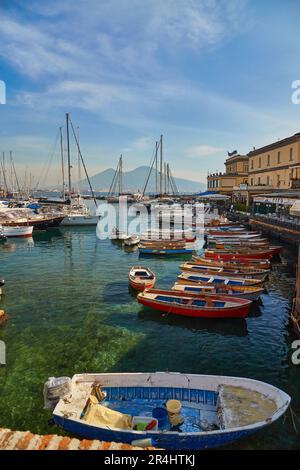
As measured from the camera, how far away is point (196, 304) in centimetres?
1912

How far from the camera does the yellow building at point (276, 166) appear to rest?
49.6m

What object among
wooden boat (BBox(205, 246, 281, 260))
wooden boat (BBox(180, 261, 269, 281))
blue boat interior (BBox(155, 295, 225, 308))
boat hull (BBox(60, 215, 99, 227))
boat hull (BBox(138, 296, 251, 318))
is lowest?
boat hull (BBox(138, 296, 251, 318))

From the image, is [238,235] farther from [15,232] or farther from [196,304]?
[15,232]

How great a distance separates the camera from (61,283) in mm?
26734

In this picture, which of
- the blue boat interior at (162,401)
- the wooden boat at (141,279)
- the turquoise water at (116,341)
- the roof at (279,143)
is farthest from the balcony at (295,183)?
the blue boat interior at (162,401)

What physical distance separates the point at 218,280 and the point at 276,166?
1608 inches

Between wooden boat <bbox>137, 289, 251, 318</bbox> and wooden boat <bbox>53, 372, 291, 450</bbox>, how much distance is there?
24.4ft

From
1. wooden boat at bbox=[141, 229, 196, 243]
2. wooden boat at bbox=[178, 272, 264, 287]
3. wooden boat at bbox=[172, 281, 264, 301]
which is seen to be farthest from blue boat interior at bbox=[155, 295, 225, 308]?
wooden boat at bbox=[141, 229, 196, 243]

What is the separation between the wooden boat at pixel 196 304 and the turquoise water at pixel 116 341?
54 cm

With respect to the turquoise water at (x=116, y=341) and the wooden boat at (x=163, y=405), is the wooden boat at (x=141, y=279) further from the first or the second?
the wooden boat at (x=163, y=405)

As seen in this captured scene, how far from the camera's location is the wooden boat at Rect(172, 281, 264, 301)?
20.6 metres

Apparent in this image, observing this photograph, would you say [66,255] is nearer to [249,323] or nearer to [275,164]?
[249,323]

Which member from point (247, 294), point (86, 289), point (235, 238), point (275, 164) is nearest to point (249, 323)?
point (247, 294)
